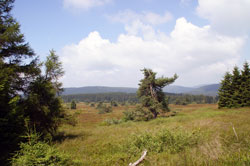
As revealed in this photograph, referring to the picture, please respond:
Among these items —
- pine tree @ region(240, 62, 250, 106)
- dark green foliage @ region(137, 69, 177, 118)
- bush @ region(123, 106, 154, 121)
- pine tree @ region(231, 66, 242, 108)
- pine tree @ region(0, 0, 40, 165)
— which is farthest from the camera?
pine tree @ region(231, 66, 242, 108)

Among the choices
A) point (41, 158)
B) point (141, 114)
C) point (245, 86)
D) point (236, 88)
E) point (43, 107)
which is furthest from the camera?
point (236, 88)

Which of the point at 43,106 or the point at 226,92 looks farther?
the point at 226,92

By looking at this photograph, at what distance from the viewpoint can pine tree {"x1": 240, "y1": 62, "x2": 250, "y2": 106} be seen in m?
27.8

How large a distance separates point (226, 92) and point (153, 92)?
63.1 ft

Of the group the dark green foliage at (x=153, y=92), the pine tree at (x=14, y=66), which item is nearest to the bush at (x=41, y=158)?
the pine tree at (x=14, y=66)

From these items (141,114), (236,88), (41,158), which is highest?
(236,88)

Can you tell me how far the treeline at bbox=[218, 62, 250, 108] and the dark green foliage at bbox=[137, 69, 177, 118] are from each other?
16414 mm

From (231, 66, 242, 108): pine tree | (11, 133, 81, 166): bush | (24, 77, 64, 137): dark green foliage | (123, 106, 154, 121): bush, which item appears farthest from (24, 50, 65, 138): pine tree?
(231, 66, 242, 108): pine tree

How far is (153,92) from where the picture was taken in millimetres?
24594

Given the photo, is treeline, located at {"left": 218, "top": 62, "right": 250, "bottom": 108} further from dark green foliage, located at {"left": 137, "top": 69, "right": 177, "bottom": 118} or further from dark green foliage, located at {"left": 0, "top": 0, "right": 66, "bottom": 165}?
dark green foliage, located at {"left": 0, "top": 0, "right": 66, "bottom": 165}

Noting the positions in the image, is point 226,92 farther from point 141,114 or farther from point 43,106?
point 43,106

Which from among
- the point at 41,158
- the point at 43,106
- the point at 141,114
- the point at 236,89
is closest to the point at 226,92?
the point at 236,89

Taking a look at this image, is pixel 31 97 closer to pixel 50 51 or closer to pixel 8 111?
pixel 8 111

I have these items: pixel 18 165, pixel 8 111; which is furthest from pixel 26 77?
pixel 18 165
